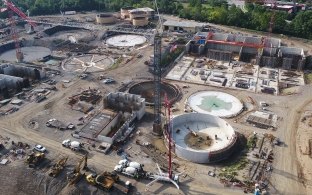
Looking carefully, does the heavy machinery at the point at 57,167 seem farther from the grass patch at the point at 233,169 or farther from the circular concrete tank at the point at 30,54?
the circular concrete tank at the point at 30,54

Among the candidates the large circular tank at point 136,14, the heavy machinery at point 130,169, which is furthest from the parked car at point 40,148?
the large circular tank at point 136,14

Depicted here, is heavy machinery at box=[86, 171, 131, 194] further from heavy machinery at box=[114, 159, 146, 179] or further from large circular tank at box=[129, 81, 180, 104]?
large circular tank at box=[129, 81, 180, 104]

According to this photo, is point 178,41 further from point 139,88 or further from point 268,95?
point 268,95

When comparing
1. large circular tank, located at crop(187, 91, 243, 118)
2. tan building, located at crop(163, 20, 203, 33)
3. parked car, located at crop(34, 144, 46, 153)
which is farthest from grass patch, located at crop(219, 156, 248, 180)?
tan building, located at crop(163, 20, 203, 33)

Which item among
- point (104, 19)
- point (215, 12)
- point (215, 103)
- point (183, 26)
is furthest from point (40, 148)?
point (215, 12)

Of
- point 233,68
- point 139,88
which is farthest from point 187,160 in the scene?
point 233,68
